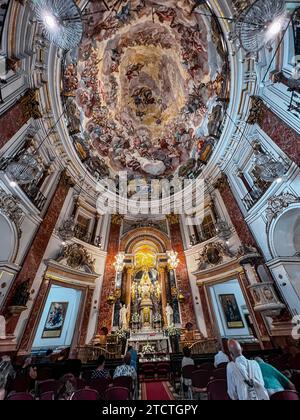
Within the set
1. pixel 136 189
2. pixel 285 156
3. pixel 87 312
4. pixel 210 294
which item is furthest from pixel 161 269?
pixel 285 156

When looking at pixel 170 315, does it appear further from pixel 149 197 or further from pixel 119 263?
pixel 149 197

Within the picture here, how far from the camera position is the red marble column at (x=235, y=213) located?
9180 millimetres

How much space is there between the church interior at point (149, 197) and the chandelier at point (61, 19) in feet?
0.10

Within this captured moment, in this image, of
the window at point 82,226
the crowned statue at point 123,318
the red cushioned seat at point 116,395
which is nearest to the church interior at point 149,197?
the red cushioned seat at point 116,395

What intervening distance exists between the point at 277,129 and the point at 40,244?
37.4ft

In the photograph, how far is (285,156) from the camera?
7500 mm

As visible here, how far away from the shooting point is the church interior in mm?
5578

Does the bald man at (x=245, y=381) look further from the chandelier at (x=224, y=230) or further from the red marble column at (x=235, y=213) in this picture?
the chandelier at (x=224, y=230)

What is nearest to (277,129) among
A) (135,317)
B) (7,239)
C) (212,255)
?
(212,255)

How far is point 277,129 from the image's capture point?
7777mm

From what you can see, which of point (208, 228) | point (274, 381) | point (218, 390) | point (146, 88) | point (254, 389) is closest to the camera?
point (254, 389)

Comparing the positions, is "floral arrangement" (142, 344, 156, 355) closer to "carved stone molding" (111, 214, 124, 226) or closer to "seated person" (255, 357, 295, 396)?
"seated person" (255, 357, 295, 396)

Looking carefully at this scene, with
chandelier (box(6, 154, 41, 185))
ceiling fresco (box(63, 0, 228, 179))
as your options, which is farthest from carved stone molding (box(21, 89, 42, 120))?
chandelier (box(6, 154, 41, 185))

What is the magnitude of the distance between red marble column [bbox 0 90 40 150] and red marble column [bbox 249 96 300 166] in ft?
32.8
